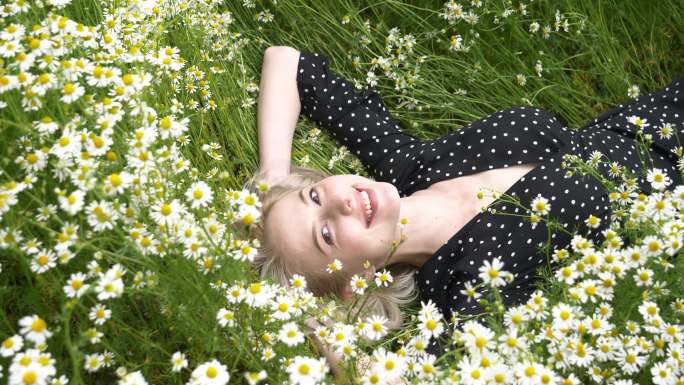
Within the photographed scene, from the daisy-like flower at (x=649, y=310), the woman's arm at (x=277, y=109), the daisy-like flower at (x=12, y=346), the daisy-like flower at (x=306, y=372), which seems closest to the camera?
the daisy-like flower at (x=12, y=346)

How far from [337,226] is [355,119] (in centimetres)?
90

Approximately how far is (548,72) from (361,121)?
1.08 m

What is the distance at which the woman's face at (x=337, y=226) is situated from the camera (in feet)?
9.22

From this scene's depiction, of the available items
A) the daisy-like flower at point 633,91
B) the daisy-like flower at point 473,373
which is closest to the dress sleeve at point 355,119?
the daisy-like flower at point 633,91

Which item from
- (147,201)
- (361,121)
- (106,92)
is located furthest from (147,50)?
(361,121)

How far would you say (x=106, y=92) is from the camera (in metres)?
→ 2.35

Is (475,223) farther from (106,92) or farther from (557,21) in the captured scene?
(106,92)

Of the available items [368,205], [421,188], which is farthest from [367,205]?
[421,188]

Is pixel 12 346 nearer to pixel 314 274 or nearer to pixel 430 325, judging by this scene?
pixel 430 325

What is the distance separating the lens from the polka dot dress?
3.02m

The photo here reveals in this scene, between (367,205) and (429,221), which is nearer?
(367,205)

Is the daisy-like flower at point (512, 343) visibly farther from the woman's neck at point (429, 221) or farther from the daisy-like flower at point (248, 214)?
the woman's neck at point (429, 221)

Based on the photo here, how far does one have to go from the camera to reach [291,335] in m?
1.97

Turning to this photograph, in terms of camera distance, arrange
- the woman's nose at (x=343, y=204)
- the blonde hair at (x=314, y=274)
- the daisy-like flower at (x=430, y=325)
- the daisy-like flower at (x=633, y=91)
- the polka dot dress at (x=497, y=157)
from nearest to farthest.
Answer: the daisy-like flower at (x=430, y=325), the woman's nose at (x=343, y=204), the blonde hair at (x=314, y=274), the polka dot dress at (x=497, y=157), the daisy-like flower at (x=633, y=91)
